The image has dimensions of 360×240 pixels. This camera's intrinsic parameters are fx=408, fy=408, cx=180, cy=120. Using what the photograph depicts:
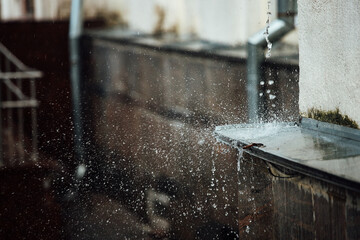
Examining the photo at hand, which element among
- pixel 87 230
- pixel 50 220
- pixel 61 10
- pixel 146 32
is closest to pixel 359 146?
pixel 87 230

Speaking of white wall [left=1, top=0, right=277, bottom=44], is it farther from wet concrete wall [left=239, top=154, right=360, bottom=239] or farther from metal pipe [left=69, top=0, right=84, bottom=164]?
wet concrete wall [left=239, top=154, right=360, bottom=239]

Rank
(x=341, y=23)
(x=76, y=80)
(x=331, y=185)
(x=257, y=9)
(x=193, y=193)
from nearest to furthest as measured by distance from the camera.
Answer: (x=331, y=185) < (x=341, y=23) < (x=193, y=193) < (x=257, y=9) < (x=76, y=80)

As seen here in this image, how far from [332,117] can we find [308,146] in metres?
0.52

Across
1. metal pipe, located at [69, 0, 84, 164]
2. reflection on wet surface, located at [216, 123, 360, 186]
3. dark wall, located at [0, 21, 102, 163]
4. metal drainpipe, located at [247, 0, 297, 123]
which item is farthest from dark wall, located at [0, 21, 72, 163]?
reflection on wet surface, located at [216, 123, 360, 186]

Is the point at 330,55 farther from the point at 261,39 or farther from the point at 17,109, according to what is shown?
the point at 17,109

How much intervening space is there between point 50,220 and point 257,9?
5.21 meters

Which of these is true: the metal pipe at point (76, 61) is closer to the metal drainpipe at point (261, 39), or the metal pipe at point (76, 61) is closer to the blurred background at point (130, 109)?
the blurred background at point (130, 109)

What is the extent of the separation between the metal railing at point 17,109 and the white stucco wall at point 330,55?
265 inches

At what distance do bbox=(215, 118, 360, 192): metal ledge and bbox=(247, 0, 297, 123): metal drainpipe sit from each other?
3413 mm

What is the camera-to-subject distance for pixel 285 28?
679 cm

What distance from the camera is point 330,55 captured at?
332 cm

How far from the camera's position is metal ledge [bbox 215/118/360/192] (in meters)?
2.24

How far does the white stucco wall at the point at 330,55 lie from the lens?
3.07 m

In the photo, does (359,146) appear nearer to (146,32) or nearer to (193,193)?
(193,193)
